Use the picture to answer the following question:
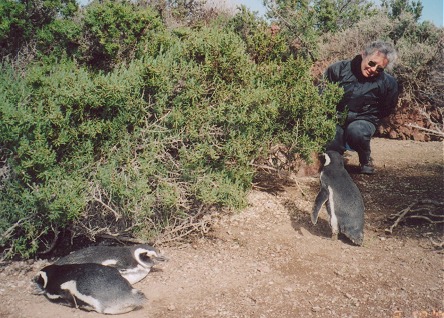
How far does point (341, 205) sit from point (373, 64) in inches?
84.1

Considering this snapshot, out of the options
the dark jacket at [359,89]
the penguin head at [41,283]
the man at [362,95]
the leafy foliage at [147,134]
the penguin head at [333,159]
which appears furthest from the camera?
the dark jacket at [359,89]

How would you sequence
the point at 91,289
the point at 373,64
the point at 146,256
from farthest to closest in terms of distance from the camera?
the point at 373,64 → the point at 146,256 → the point at 91,289

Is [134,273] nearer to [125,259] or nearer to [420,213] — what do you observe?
[125,259]

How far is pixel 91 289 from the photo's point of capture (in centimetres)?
297

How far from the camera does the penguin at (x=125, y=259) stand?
3.32m

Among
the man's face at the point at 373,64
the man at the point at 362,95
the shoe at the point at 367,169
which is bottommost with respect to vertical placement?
the shoe at the point at 367,169

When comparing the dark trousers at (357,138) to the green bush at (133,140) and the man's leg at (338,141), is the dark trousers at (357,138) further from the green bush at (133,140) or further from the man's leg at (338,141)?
the green bush at (133,140)

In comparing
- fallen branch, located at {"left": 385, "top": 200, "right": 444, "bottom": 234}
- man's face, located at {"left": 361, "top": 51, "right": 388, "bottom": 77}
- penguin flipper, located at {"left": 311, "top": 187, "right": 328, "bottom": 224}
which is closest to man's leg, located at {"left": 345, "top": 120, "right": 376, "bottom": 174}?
man's face, located at {"left": 361, "top": 51, "right": 388, "bottom": 77}

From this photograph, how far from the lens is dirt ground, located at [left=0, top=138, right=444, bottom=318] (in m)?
3.03

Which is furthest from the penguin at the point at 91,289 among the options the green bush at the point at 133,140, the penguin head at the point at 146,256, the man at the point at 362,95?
the man at the point at 362,95

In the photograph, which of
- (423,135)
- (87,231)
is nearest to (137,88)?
(87,231)

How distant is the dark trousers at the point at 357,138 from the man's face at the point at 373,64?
0.65 m

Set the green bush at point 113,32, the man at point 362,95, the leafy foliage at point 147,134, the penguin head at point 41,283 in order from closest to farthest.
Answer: the penguin head at point 41,283 → the leafy foliage at point 147,134 → the green bush at point 113,32 → the man at point 362,95

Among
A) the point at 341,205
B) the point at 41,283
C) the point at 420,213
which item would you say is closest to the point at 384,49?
the point at 420,213
